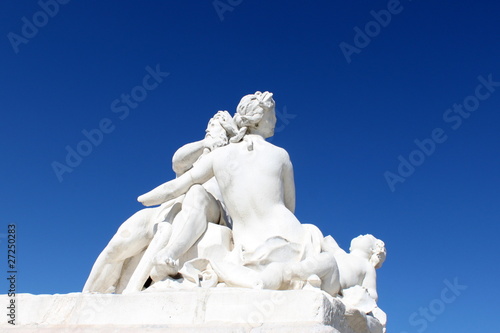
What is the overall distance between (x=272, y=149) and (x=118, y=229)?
1.72 m

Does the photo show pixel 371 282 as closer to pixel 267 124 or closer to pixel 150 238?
pixel 267 124

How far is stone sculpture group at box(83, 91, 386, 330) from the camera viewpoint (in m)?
5.15

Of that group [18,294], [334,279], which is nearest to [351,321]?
[334,279]

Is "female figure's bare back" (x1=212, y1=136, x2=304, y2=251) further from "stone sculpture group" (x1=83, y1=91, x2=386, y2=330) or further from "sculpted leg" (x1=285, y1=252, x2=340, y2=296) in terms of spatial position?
"sculpted leg" (x1=285, y1=252, x2=340, y2=296)

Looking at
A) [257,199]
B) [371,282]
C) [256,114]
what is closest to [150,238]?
[257,199]

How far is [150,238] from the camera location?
5.78 metres

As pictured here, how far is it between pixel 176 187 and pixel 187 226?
499 millimetres

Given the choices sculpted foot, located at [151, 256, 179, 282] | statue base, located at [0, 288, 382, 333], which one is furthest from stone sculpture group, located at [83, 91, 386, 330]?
statue base, located at [0, 288, 382, 333]

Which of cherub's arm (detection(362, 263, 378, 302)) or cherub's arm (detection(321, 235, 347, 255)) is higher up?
cherub's arm (detection(321, 235, 347, 255))

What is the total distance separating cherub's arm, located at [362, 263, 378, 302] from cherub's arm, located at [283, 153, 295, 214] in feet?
3.25

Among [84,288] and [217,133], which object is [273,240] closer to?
[217,133]

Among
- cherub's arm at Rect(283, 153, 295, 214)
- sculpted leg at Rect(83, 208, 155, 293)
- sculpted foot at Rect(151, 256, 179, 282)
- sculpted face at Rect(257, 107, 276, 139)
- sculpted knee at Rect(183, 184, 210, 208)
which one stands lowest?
sculpted foot at Rect(151, 256, 179, 282)

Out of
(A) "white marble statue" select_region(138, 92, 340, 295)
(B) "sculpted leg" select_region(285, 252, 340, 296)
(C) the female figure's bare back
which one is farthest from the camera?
(C) the female figure's bare back

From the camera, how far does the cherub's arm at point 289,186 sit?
19.6 feet
